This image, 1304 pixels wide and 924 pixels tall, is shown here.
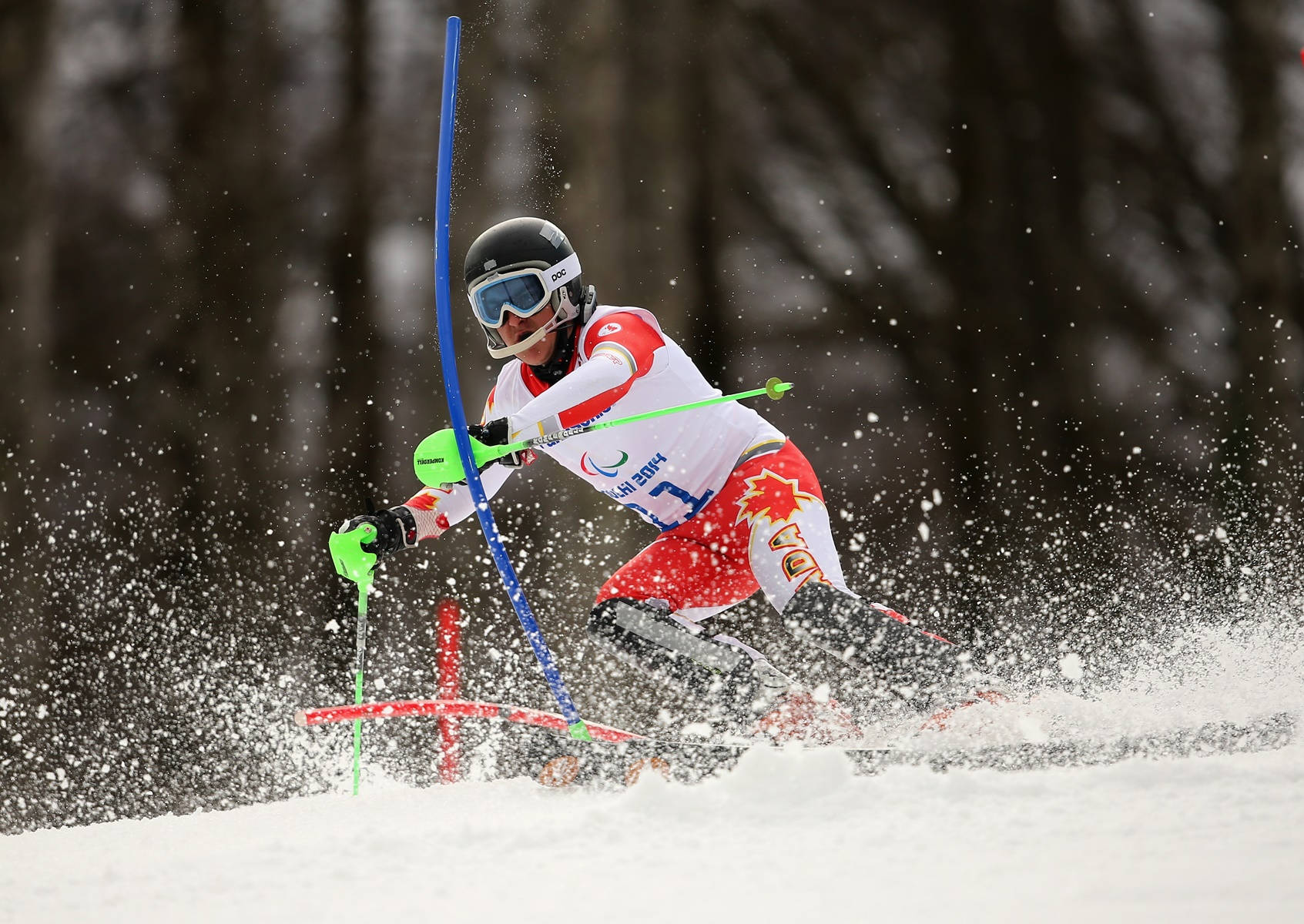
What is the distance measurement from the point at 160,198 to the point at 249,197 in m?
0.78

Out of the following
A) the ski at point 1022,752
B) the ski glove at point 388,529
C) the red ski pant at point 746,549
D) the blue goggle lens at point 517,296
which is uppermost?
the blue goggle lens at point 517,296

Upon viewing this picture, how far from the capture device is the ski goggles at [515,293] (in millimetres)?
2789

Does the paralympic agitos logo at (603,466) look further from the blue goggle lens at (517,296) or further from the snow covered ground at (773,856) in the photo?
the snow covered ground at (773,856)

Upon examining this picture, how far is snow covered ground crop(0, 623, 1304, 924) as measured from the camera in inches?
64.5

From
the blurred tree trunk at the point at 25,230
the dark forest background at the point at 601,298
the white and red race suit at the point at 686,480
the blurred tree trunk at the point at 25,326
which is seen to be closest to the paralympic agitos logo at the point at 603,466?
the white and red race suit at the point at 686,480

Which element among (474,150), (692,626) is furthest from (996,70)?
(692,626)

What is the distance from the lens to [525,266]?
279 cm

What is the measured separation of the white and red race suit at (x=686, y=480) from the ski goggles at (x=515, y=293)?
0.50ft

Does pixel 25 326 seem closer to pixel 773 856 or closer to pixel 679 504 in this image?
pixel 679 504

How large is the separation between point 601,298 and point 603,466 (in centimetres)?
439

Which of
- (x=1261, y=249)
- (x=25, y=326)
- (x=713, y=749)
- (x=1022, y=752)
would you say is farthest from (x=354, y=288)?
(x=1022, y=752)

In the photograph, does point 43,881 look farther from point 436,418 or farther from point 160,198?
point 160,198

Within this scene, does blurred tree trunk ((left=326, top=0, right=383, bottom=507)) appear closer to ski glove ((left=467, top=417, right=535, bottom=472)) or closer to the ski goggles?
the ski goggles

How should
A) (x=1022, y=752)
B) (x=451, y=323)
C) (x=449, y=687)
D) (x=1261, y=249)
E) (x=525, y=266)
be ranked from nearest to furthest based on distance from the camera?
1. (x=1022, y=752)
2. (x=451, y=323)
3. (x=525, y=266)
4. (x=449, y=687)
5. (x=1261, y=249)
